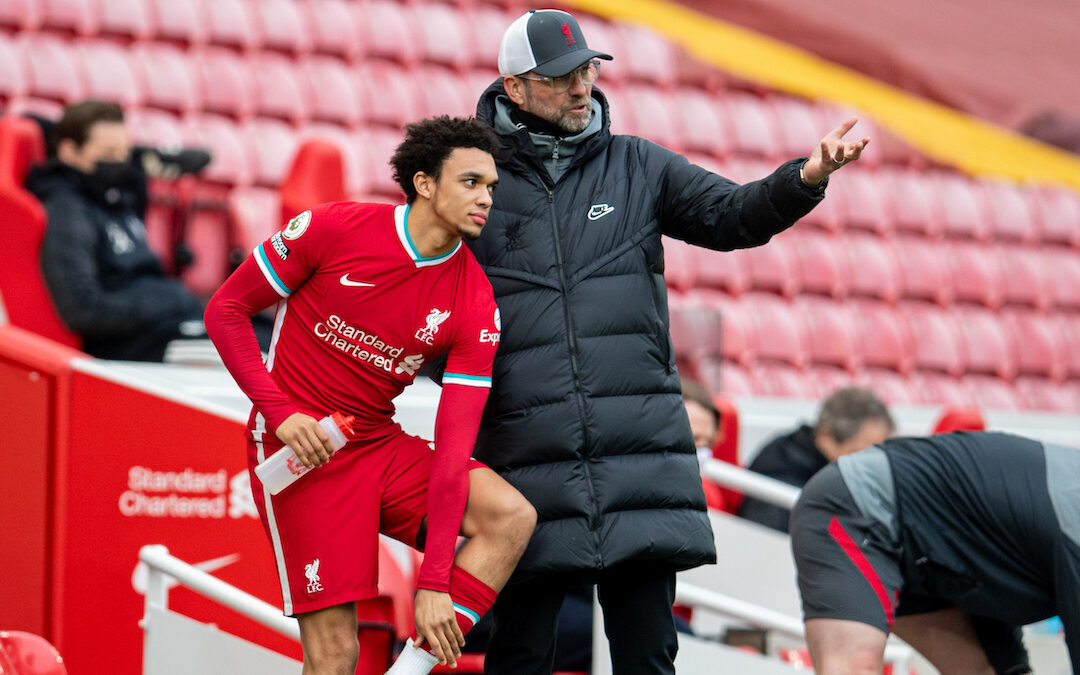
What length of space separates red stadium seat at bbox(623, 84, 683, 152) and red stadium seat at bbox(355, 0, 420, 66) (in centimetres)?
125

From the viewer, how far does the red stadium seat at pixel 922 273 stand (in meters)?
7.49

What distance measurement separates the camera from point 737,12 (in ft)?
27.4

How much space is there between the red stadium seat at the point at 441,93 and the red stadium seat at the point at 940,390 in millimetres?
2829

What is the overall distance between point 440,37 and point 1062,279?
13.1 ft

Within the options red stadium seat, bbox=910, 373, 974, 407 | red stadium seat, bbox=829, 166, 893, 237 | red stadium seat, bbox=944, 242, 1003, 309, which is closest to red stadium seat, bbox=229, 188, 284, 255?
red stadium seat, bbox=829, 166, 893, 237

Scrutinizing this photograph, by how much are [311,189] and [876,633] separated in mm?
2673

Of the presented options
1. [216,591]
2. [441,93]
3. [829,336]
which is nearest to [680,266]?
[829,336]

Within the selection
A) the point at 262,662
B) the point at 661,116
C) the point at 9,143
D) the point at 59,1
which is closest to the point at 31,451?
the point at 262,662

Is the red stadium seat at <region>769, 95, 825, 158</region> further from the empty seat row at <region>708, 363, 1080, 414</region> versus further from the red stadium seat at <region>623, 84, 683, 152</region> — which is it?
the empty seat row at <region>708, 363, 1080, 414</region>

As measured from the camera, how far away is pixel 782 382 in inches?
260

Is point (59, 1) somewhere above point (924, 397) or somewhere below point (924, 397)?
above

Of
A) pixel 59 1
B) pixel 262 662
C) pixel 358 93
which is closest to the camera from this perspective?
pixel 262 662

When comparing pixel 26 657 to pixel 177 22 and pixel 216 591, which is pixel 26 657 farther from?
pixel 177 22

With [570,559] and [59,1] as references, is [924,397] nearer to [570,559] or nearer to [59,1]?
[59,1]
